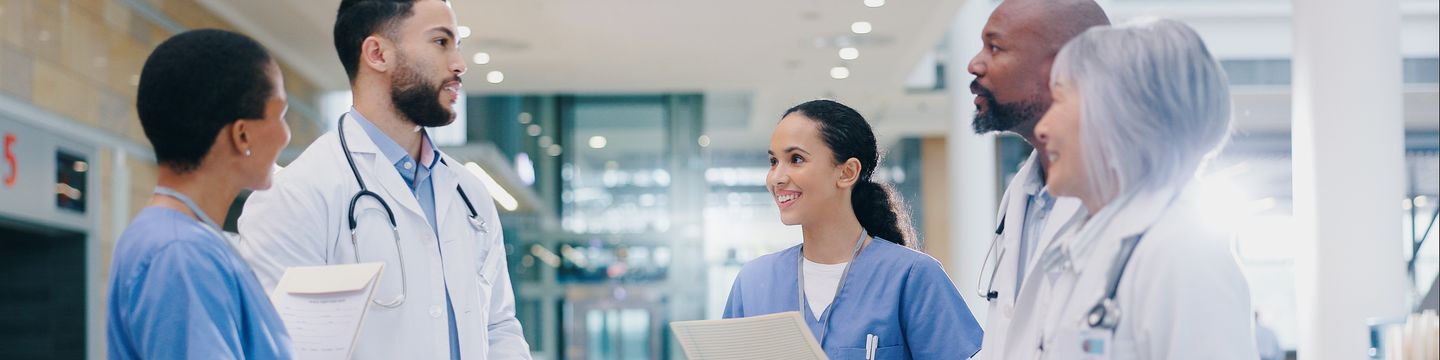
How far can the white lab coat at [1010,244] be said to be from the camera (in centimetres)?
193

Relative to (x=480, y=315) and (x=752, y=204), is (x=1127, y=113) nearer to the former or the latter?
(x=480, y=315)

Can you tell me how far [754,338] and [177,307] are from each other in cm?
100

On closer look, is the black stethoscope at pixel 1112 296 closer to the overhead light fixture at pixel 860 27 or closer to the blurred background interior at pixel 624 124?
the blurred background interior at pixel 624 124

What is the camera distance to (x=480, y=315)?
8.55 ft

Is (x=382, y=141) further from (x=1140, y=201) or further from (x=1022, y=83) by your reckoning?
(x=1140, y=201)

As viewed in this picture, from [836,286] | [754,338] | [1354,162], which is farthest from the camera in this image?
Result: [1354,162]

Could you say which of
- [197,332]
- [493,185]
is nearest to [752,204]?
[493,185]

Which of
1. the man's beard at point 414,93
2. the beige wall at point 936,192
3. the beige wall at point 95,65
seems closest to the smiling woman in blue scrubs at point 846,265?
the man's beard at point 414,93

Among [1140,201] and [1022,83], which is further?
[1022,83]

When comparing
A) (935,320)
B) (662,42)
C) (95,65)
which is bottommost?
(935,320)

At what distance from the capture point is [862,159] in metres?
3.02

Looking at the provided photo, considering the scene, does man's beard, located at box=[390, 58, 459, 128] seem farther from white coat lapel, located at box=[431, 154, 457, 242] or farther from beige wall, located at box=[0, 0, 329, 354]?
beige wall, located at box=[0, 0, 329, 354]

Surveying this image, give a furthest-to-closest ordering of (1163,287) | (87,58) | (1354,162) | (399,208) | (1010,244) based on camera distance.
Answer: (87,58) < (1354,162) < (399,208) < (1010,244) < (1163,287)

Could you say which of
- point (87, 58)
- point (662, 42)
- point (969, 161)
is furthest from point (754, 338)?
point (969, 161)
